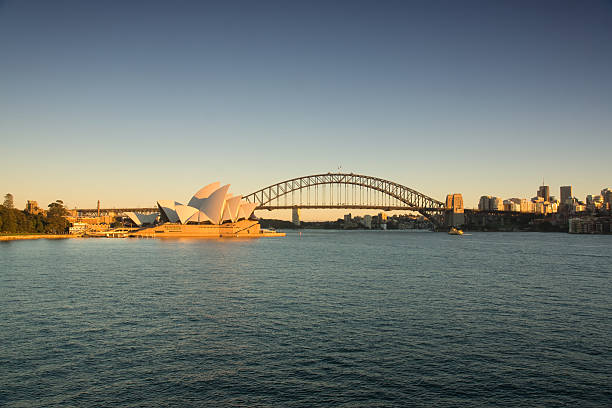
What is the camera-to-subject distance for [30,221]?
92.9 metres

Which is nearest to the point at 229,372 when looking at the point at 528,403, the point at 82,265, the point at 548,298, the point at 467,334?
the point at 528,403

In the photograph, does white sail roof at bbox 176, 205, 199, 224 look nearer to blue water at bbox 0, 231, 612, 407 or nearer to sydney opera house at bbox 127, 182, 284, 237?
sydney opera house at bbox 127, 182, 284, 237

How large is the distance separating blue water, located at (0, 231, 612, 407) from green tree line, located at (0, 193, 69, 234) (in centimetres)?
6824

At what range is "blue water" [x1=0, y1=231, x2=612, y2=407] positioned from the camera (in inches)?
404

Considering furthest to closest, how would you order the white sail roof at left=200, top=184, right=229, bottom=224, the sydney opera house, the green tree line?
the sydney opera house < the white sail roof at left=200, top=184, right=229, bottom=224 < the green tree line

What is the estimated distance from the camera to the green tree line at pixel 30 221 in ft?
270

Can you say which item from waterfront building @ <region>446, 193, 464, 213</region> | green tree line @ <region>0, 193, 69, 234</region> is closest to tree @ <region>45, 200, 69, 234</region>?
green tree line @ <region>0, 193, 69, 234</region>

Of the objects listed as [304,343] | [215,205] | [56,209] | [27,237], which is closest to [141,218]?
[56,209]

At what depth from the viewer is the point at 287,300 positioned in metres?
20.6

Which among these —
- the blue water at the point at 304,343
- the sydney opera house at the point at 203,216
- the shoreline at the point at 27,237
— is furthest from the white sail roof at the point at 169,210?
the blue water at the point at 304,343

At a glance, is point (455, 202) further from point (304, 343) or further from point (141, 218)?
point (304, 343)

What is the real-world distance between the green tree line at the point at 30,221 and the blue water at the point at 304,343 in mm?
68244

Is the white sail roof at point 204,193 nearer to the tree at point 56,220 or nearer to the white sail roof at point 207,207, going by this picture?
the white sail roof at point 207,207

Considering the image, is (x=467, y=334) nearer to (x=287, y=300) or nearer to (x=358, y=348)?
(x=358, y=348)
